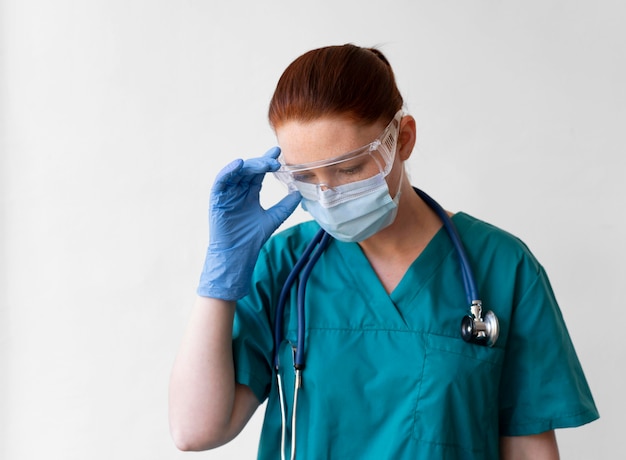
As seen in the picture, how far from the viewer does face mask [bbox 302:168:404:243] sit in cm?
134

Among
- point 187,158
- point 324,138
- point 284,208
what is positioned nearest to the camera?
point 324,138

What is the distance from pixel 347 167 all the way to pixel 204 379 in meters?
0.40

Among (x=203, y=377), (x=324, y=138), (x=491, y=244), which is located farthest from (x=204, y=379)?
(x=491, y=244)

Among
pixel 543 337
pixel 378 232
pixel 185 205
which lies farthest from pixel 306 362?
pixel 185 205

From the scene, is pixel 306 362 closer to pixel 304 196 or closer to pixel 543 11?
pixel 304 196

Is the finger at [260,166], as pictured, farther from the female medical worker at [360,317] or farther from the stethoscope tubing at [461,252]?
the stethoscope tubing at [461,252]

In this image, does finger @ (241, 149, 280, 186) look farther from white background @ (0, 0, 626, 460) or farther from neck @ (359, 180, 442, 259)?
white background @ (0, 0, 626, 460)

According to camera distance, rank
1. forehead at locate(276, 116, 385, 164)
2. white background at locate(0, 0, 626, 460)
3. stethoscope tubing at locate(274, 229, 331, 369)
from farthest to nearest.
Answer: white background at locate(0, 0, 626, 460) < stethoscope tubing at locate(274, 229, 331, 369) < forehead at locate(276, 116, 385, 164)

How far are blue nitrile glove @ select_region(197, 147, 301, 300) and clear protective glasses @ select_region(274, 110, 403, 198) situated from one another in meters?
0.05

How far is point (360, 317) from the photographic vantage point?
1442 millimetres

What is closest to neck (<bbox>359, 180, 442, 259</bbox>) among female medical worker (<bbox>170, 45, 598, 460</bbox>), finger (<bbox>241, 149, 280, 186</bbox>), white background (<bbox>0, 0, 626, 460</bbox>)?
female medical worker (<bbox>170, 45, 598, 460</bbox>)

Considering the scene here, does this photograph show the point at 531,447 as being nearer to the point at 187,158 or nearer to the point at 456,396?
the point at 456,396

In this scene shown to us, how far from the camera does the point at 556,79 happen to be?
214cm

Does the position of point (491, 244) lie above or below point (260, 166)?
below
